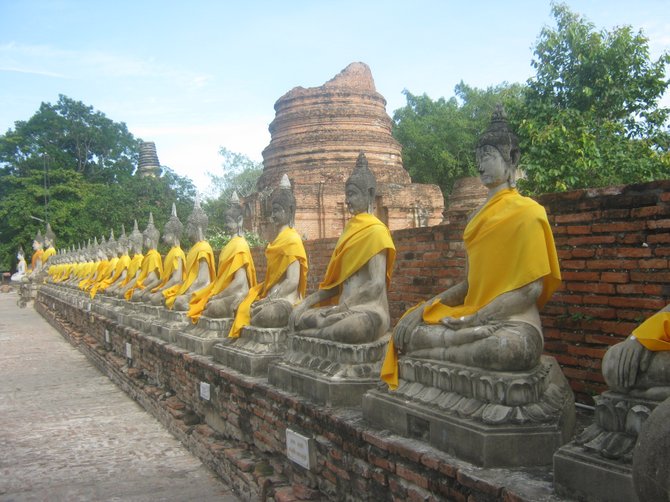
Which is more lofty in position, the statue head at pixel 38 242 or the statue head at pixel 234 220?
the statue head at pixel 38 242

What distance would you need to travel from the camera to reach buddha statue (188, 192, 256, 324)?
6.71m

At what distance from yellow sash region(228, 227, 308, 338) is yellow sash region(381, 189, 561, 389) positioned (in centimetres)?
253

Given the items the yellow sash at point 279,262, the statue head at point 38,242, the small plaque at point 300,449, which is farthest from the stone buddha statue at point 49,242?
the small plaque at point 300,449

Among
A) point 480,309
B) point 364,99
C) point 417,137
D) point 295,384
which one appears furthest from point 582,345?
point 417,137

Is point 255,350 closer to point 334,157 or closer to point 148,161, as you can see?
point 334,157

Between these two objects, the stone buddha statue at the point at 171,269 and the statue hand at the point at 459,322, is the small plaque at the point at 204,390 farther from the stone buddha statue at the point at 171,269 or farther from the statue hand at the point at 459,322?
the statue hand at the point at 459,322

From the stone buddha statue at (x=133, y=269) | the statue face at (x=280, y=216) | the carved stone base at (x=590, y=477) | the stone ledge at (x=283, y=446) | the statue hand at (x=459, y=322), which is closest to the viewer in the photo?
the carved stone base at (x=590, y=477)

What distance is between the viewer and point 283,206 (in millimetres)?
6016

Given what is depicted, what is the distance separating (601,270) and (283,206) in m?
2.90

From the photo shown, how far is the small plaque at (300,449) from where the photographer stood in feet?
13.6

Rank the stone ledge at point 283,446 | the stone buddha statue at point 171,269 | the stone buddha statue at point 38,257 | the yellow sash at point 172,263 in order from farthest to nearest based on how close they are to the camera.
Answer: the stone buddha statue at point 38,257 → the yellow sash at point 172,263 → the stone buddha statue at point 171,269 → the stone ledge at point 283,446

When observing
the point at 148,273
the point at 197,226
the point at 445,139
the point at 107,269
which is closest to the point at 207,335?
the point at 197,226

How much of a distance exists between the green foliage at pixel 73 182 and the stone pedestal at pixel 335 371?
848 inches

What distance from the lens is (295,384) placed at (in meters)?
4.53
